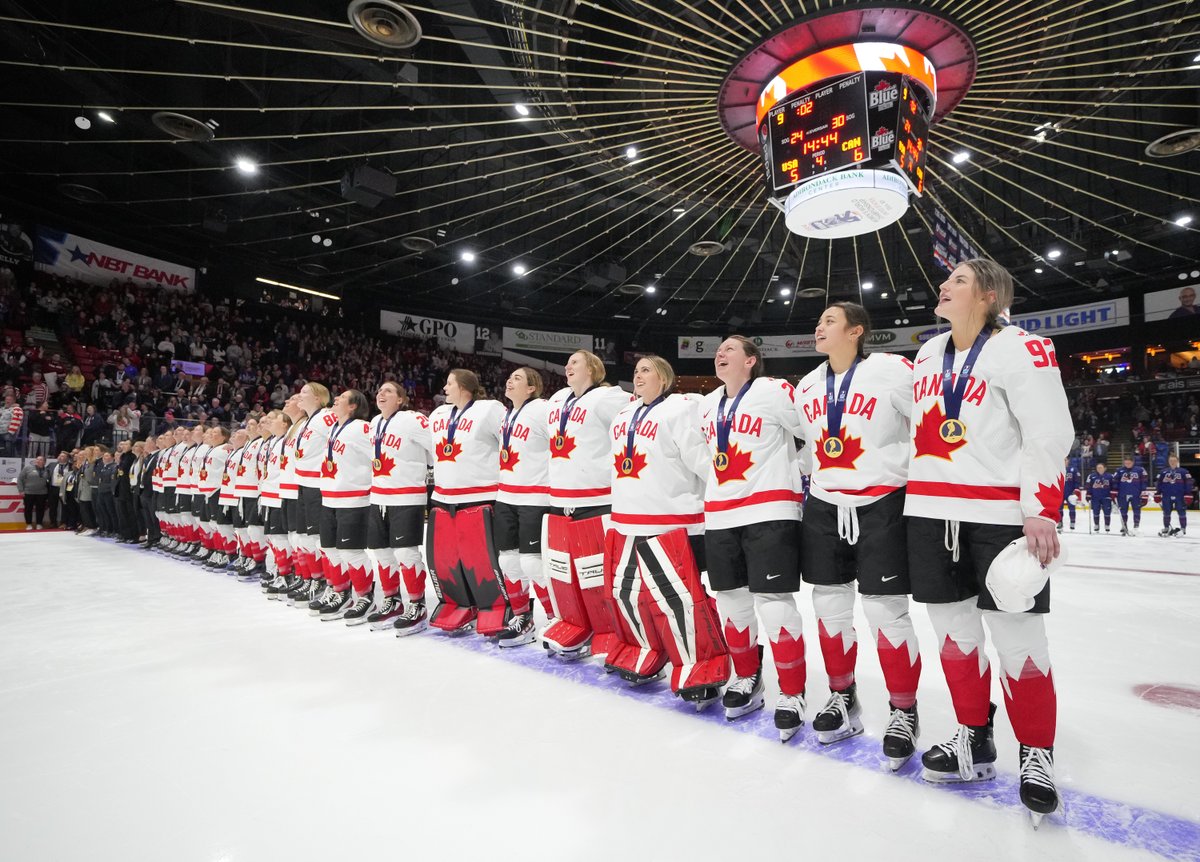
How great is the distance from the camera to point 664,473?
134 inches

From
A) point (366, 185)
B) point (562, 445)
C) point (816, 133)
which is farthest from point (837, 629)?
point (366, 185)

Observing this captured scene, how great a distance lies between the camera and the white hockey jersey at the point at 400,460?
4.90 m

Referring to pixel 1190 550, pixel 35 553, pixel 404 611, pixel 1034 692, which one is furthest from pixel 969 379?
pixel 35 553

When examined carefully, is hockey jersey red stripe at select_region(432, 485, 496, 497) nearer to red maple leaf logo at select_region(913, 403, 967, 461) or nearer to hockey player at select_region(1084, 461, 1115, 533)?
red maple leaf logo at select_region(913, 403, 967, 461)

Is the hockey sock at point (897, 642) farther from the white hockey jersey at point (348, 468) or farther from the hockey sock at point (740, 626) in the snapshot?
the white hockey jersey at point (348, 468)

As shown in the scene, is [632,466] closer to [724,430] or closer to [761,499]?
[724,430]

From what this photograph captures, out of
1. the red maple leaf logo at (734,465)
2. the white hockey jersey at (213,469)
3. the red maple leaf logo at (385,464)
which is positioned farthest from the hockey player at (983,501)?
the white hockey jersey at (213,469)

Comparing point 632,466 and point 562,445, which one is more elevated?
point 562,445

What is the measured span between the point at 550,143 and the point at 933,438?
16.3 m

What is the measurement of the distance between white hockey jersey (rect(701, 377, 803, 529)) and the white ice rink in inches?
38.2

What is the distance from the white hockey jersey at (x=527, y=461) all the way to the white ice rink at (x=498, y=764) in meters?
1.01

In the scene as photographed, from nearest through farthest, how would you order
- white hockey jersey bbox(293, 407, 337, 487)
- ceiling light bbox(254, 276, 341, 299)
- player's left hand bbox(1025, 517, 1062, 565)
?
player's left hand bbox(1025, 517, 1062, 565) → white hockey jersey bbox(293, 407, 337, 487) → ceiling light bbox(254, 276, 341, 299)

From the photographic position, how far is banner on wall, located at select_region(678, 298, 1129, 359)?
25.0m

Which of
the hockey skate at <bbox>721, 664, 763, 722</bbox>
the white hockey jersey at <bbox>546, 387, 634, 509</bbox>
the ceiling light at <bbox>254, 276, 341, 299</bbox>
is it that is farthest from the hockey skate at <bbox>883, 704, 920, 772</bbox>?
the ceiling light at <bbox>254, 276, 341, 299</bbox>
